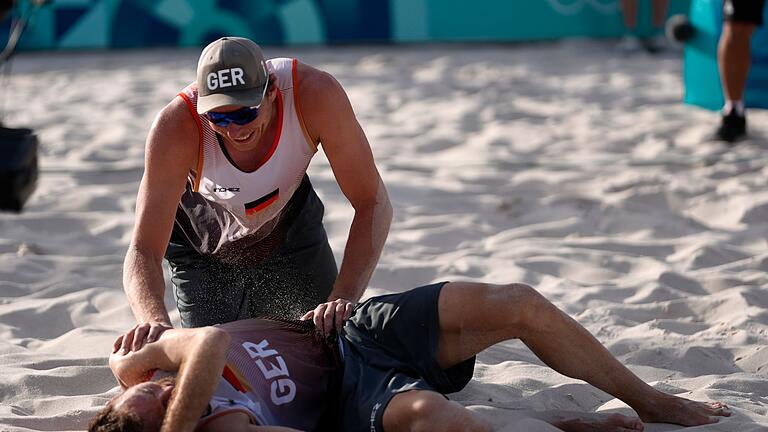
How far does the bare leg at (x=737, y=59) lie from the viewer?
5.82 m

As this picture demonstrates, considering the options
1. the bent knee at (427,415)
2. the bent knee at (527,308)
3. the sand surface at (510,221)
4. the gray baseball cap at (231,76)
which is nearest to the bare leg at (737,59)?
the sand surface at (510,221)

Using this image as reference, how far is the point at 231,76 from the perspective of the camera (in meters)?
2.69

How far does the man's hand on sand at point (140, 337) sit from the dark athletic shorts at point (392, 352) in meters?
0.47

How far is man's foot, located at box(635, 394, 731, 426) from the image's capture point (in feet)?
8.59

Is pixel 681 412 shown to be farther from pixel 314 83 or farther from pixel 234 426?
pixel 314 83

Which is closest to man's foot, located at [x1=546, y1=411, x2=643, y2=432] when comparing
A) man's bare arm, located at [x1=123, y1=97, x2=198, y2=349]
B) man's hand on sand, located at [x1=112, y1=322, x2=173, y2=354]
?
man's hand on sand, located at [x1=112, y1=322, x2=173, y2=354]

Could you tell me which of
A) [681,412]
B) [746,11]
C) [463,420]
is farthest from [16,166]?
[746,11]

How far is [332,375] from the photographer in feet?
8.91

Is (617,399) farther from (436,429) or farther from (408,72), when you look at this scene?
(408,72)

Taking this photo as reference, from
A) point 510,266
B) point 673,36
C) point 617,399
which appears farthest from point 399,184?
point 617,399

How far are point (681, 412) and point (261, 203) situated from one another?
1.25 metres

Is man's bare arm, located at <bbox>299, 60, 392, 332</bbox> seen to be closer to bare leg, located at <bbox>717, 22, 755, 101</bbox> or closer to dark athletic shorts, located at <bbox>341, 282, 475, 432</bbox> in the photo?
dark athletic shorts, located at <bbox>341, 282, 475, 432</bbox>

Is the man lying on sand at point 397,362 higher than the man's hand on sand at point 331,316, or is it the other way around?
the man's hand on sand at point 331,316

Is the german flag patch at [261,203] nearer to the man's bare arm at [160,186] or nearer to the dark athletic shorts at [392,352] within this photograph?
the man's bare arm at [160,186]
